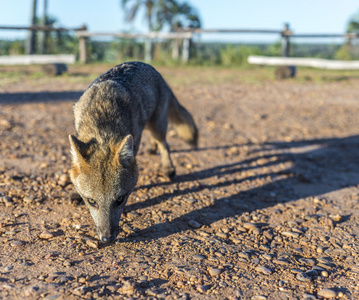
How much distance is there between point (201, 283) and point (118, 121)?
1.86m

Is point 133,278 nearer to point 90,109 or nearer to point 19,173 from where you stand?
point 90,109

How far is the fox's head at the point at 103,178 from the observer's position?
3264mm

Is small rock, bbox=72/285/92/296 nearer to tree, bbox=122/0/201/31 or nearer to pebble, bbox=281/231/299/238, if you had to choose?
pebble, bbox=281/231/299/238

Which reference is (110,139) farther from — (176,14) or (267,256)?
(176,14)

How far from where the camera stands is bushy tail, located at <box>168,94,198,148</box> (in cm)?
598

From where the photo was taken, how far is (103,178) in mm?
3270

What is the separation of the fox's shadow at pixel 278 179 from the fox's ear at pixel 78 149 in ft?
3.19

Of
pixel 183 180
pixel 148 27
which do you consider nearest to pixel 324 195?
pixel 183 180

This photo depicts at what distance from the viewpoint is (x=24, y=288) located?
104 inches

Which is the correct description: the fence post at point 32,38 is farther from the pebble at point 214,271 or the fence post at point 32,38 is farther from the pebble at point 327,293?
the pebble at point 327,293

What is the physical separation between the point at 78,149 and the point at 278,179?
3.47m

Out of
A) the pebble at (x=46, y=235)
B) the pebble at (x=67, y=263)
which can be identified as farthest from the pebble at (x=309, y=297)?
the pebble at (x=46, y=235)

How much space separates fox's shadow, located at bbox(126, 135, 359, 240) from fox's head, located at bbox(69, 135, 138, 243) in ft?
1.45

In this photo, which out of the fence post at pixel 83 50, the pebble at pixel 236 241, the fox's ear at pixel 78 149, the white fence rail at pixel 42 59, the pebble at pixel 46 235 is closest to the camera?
the fox's ear at pixel 78 149
